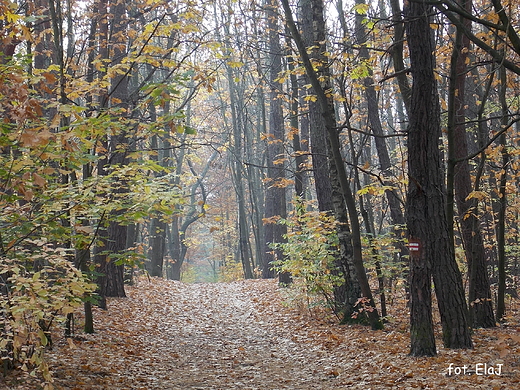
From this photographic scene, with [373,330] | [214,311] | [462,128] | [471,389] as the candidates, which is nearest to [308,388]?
[471,389]

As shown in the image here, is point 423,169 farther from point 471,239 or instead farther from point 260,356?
point 260,356

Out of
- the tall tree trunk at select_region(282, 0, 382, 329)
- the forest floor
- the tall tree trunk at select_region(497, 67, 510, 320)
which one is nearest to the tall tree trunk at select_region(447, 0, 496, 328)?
the tall tree trunk at select_region(497, 67, 510, 320)

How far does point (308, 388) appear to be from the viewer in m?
6.12

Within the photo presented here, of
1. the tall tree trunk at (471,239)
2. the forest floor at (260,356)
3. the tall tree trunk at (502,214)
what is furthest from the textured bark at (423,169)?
the tall tree trunk at (502,214)

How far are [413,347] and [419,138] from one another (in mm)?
3018

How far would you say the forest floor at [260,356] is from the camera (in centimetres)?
574

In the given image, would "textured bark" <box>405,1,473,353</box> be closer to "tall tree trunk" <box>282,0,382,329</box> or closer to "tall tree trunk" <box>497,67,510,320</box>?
"tall tree trunk" <box>282,0,382,329</box>

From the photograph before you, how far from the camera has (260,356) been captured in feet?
26.7

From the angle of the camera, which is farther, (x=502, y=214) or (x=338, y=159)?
(x=338, y=159)

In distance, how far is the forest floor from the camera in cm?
574

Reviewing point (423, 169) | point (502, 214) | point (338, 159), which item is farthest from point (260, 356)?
point (502, 214)

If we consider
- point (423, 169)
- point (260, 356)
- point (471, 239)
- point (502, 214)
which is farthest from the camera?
point (471, 239)

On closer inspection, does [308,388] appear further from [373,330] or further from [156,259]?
[156,259]

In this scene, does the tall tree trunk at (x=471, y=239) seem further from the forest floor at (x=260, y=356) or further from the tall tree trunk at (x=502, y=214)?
the forest floor at (x=260, y=356)
